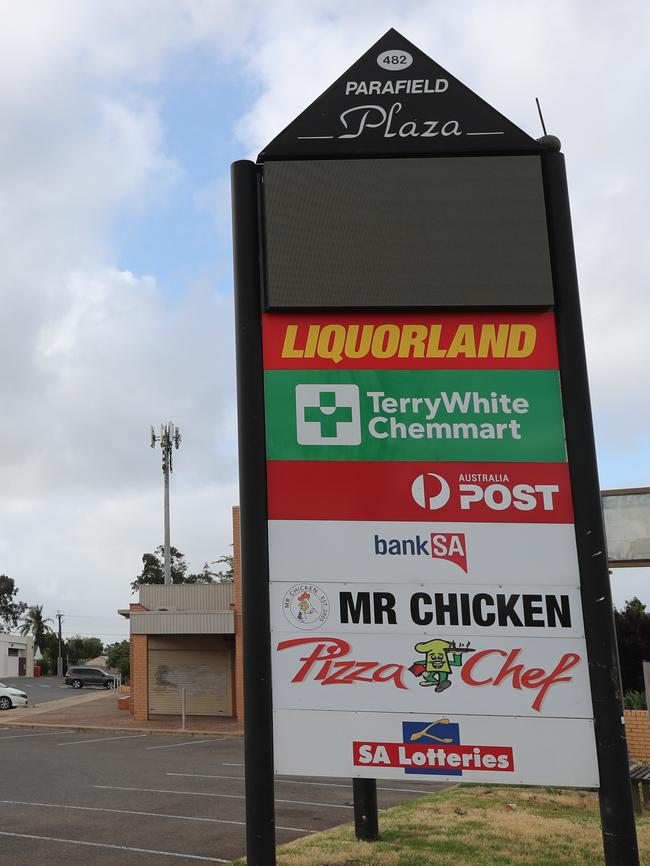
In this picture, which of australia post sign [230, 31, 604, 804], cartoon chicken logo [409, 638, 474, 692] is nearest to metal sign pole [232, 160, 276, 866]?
australia post sign [230, 31, 604, 804]

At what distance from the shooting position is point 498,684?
253 inches

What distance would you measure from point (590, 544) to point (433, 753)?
1.98 metres

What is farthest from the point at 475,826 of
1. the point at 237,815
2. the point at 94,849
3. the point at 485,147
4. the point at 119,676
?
the point at 119,676

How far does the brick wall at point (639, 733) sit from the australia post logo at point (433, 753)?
38.9ft

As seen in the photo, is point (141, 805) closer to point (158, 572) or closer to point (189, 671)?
point (189, 671)

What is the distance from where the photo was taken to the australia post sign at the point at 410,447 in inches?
252

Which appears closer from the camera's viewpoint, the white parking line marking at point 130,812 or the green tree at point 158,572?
the white parking line marking at point 130,812

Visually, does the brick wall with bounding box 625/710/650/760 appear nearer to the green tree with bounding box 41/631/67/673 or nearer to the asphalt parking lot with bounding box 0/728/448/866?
the asphalt parking lot with bounding box 0/728/448/866

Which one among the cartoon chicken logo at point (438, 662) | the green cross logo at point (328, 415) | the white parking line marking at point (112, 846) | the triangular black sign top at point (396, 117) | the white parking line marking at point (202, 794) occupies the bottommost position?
the white parking line marking at point (202, 794)

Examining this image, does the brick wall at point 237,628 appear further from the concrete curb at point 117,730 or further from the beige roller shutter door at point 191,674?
the concrete curb at point 117,730

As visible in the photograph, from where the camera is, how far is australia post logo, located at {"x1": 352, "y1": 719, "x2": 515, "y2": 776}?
626 centimetres

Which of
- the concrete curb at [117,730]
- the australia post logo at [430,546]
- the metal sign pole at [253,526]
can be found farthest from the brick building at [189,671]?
the australia post logo at [430,546]

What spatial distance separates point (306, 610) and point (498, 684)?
61.2 inches

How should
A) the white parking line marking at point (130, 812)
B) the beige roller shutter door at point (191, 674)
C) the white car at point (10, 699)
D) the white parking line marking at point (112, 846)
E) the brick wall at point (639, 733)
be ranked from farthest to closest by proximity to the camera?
the white car at point (10, 699)
the beige roller shutter door at point (191, 674)
the brick wall at point (639, 733)
the white parking line marking at point (130, 812)
the white parking line marking at point (112, 846)
